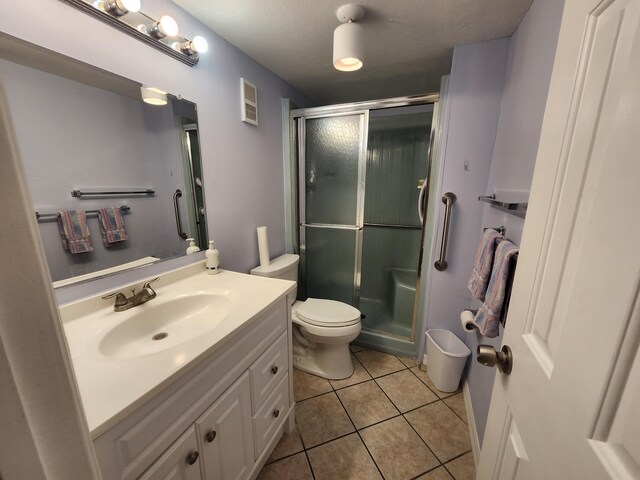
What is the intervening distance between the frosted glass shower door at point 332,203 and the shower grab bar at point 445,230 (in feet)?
2.02

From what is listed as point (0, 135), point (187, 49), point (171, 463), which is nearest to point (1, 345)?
point (0, 135)

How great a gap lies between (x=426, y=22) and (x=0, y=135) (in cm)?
172

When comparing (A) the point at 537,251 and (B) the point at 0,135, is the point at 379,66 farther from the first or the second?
(B) the point at 0,135

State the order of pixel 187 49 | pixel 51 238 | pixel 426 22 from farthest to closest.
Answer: pixel 426 22 → pixel 187 49 → pixel 51 238

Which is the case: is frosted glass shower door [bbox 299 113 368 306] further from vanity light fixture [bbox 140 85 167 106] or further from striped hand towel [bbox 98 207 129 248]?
striped hand towel [bbox 98 207 129 248]

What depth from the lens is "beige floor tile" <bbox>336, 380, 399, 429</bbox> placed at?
4.93 ft

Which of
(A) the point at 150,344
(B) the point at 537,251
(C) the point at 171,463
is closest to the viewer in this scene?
(B) the point at 537,251

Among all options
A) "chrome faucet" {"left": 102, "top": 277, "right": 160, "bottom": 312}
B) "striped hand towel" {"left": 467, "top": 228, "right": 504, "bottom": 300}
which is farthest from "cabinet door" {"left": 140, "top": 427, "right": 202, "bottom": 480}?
"striped hand towel" {"left": 467, "top": 228, "right": 504, "bottom": 300}

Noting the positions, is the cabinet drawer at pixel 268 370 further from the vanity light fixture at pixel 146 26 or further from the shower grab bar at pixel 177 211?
the vanity light fixture at pixel 146 26

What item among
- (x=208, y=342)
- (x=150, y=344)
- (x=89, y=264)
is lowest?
(x=150, y=344)

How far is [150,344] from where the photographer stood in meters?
0.97

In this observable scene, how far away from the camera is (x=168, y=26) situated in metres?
1.06

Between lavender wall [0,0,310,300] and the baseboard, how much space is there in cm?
161

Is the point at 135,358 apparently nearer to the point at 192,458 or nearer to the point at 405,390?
the point at 192,458
